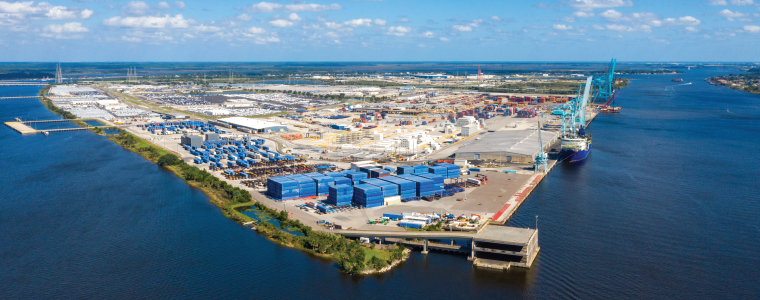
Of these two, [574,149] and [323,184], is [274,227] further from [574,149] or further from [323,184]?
[574,149]

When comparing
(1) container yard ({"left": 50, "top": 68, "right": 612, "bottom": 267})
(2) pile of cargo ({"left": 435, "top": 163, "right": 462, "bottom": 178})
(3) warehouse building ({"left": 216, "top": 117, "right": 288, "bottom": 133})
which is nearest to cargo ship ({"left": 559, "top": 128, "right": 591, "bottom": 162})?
(1) container yard ({"left": 50, "top": 68, "right": 612, "bottom": 267})

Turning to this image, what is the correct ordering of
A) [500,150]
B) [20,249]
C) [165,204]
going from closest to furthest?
[20,249] < [165,204] < [500,150]

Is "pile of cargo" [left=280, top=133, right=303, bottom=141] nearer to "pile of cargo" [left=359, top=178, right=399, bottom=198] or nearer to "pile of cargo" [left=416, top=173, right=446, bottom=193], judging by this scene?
"pile of cargo" [left=416, top=173, right=446, bottom=193]

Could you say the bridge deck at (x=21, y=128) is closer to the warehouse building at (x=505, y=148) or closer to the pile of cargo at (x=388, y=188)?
the warehouse building at (x=505, y=148)

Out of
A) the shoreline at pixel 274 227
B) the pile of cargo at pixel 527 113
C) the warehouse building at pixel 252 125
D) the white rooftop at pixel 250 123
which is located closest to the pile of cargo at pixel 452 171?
the shoreline at pixel 274 227

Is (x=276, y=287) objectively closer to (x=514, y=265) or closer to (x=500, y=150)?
(x=514, y=265)

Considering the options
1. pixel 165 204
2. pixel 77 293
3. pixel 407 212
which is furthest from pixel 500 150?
pixel 77 293

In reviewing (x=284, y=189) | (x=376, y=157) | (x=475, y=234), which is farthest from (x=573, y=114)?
(x=475, y=234)
